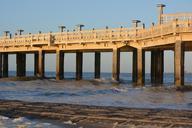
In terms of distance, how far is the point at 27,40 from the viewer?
5300 cm

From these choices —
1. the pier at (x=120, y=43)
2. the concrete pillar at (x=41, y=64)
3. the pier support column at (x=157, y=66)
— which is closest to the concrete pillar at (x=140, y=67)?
the pier at (x=120, y=43)

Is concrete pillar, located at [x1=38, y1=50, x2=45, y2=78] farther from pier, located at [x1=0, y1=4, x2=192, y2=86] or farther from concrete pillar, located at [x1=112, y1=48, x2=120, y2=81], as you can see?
concrete pillar, located at [x1=112, y1=48, x2=120, y2=81]

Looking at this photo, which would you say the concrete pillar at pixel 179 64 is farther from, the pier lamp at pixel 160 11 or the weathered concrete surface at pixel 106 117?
the weathered concrete surface at pixel 106 117

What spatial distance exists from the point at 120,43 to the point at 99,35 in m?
2.15

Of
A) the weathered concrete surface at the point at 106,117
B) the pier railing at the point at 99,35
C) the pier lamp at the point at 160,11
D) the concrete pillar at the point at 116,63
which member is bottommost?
the weathered concrete surface at the point at 106,117

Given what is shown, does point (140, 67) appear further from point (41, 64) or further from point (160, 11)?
point (41, 64)

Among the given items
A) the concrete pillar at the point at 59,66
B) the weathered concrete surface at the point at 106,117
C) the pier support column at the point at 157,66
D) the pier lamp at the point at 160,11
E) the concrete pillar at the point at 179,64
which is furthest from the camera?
the concrete pillar at the point at 59,66

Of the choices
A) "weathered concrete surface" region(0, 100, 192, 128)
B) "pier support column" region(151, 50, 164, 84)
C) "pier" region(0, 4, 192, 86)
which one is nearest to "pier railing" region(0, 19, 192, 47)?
"pier" region(0, 4, 192, 86)

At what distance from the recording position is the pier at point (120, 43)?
33.1 meters

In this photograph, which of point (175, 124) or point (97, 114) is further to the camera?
point (97, 114)

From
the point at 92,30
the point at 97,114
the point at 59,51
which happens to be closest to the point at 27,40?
→ the point at 59,51

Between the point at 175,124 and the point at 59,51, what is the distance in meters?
38.9

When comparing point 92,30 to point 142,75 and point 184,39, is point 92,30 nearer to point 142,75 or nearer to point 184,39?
point 142,75

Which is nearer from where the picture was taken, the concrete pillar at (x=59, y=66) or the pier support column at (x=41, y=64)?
the concrete pillar at (x=59, y=66)
